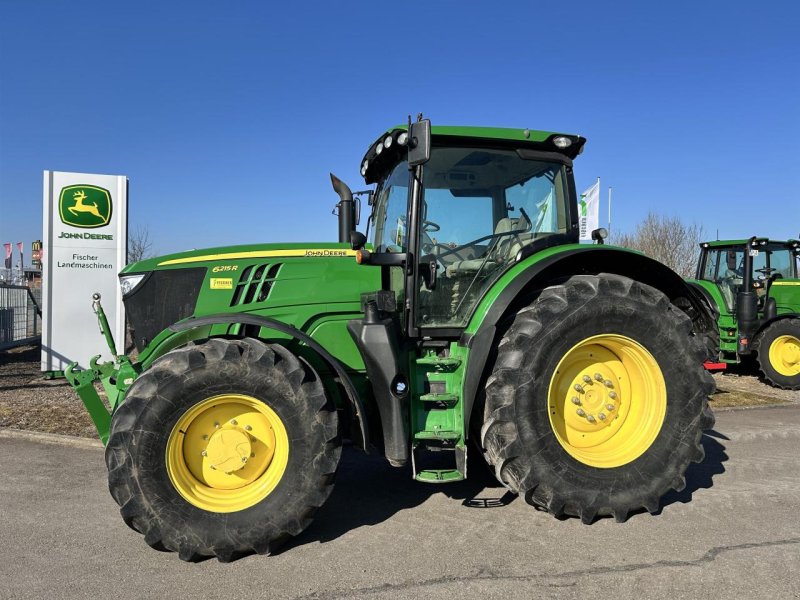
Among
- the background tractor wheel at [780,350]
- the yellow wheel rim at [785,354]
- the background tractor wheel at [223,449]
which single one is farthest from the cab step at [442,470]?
the yellow wheel rim at [785,354]

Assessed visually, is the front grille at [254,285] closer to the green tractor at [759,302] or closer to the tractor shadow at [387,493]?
the tractor shadow at [387,493]

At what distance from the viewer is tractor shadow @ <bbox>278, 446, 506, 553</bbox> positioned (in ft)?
11.5

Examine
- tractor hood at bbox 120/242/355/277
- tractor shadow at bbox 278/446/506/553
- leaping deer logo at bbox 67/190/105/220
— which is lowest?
tractor shadow at bbox 278/446/506/553

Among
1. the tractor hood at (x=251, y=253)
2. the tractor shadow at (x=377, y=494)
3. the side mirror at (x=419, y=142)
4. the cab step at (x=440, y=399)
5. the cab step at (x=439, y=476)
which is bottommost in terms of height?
the tractor shadow at (x=377, y=494)

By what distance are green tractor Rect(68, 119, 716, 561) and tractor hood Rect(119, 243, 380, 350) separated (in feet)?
0.05

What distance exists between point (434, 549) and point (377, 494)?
3.07 feet

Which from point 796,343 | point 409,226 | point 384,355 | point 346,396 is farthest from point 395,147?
point 796,343

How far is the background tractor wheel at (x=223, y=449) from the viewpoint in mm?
3012

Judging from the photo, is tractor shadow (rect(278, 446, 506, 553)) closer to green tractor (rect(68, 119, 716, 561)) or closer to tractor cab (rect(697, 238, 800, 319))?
green tractor (rect(68, 119, 716, 561))

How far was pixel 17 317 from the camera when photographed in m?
12.8

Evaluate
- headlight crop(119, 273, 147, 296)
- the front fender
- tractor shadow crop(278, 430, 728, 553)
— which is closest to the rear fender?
the front fender

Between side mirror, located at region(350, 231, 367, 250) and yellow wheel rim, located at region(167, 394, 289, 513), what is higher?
side mirror, located at region(350, 231, 367, 250)

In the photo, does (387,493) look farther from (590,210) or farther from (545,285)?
(590,210)

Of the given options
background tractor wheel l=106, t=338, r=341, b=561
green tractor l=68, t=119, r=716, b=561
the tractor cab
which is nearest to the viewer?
background tractor wheel l=106, t=338, r=341, b=561
